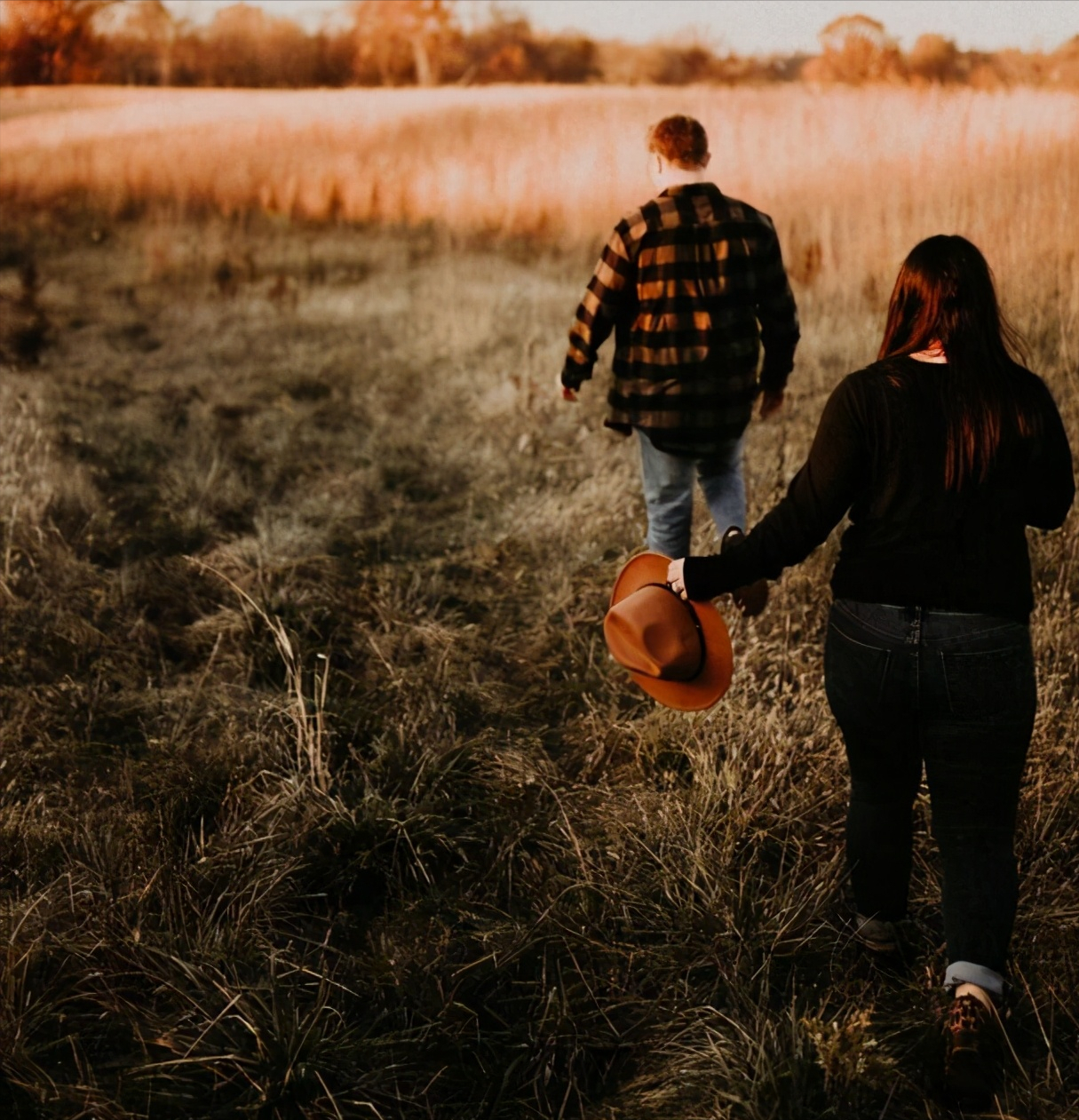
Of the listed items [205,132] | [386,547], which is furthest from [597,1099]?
[205,132]

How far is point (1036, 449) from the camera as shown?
2.09m

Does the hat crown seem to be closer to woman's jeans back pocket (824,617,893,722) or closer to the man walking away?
woman's jeans back pocket (824,617,893,722)

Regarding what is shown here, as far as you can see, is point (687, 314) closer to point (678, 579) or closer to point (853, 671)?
point (678, 579)

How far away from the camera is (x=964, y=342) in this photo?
6.89 feet

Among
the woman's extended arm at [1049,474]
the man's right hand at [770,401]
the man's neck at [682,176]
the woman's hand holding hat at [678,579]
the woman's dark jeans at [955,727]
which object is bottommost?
the woman's dark jeans at [955,727]

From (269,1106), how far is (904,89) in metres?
7.78

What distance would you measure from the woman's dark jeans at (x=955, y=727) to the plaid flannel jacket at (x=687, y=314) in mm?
1658

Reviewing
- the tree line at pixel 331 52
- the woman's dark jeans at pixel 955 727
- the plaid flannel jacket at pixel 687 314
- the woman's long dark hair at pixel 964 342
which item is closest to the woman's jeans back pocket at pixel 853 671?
the woman's dark jeans at pixel 955 727

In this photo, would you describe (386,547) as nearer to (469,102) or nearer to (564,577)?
(564,577)

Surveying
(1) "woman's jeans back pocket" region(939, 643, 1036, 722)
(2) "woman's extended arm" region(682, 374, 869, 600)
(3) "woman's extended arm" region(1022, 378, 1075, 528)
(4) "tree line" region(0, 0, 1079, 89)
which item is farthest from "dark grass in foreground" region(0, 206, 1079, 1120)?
(4) "tree line" region(0, 0, 1079, 89)

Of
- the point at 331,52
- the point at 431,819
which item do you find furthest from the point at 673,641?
the point at 331,52

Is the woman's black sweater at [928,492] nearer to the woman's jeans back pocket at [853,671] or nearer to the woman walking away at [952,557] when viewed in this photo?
the woman walking away at [952,557]

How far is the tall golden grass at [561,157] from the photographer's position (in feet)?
22.2

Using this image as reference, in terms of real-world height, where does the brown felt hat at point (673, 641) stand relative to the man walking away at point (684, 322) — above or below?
below
